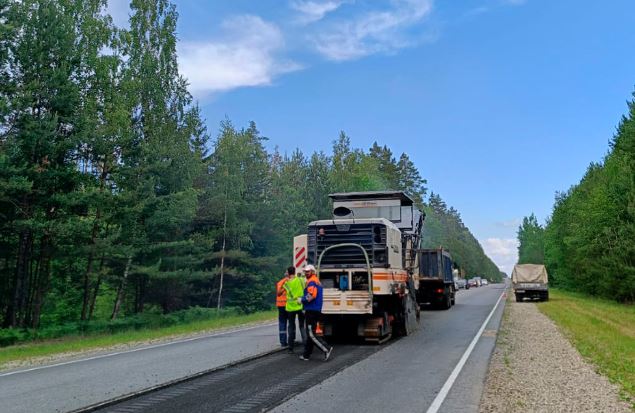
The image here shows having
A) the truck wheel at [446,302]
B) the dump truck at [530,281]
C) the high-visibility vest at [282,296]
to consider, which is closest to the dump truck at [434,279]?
the truck wheel at [446,302]

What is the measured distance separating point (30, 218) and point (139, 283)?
11060 mm

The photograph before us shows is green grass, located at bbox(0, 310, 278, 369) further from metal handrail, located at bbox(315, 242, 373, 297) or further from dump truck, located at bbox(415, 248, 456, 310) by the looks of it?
dump truck, located at bbox(415, 248, 456, 310)

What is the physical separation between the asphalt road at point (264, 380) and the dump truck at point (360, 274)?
0.80 m

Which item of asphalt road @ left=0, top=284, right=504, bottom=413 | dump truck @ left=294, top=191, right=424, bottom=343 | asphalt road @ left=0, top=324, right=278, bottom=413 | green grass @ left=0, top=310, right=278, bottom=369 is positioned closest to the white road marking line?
asphalt road @ left=0, top=284, right=504, bottom=413

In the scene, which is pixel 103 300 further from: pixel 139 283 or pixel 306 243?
pixel 306 243

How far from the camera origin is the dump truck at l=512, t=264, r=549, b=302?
37156 mm

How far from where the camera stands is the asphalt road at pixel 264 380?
281 inches

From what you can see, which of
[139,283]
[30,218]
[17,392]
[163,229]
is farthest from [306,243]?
[139,283]

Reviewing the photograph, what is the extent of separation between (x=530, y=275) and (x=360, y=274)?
2769 centimetres

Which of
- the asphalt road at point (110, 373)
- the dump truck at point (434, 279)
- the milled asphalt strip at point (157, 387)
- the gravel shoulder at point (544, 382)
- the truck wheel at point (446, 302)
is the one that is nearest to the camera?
the milled asphalt strip at point (157, 387)

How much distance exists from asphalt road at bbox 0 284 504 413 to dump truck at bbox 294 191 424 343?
800 mm

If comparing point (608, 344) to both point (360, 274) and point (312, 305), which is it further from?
point (312, 305)

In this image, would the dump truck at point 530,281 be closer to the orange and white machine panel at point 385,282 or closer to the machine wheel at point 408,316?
the machine wheel at point 408,316

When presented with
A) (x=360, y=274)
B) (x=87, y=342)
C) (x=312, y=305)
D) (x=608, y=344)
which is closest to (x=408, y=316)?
(x=360, y=274)
